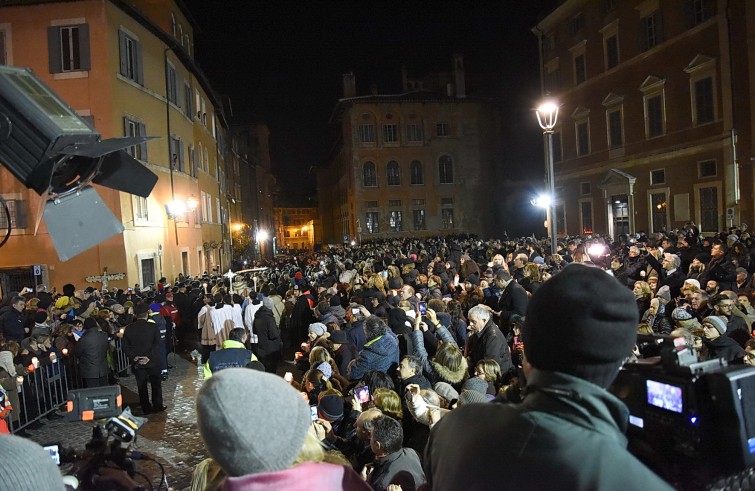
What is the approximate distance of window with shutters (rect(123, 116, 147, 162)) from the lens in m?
20.4

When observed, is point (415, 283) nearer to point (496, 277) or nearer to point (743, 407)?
point (496, 277)

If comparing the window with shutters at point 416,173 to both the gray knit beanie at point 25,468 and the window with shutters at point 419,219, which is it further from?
the gray knit beanie at point 25,468

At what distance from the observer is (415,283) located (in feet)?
42.8

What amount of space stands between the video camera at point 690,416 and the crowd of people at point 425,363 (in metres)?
0.25

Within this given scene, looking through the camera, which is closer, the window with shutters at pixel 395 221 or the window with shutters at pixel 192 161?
the window with shutters at pixel 192 161

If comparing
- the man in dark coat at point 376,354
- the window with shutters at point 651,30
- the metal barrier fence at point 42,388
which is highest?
the window with shutters at point 651,30

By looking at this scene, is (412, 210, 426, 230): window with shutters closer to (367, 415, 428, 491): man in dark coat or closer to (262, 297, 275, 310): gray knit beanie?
(262, 297, 275, 310): gray knit beanie

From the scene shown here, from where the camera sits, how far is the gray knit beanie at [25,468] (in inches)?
59.1

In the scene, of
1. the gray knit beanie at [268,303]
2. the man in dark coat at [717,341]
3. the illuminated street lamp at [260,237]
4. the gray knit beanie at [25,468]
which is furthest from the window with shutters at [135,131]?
the illuminated street lamp at [260,237]

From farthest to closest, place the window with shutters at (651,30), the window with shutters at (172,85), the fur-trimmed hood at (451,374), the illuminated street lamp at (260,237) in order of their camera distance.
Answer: the illuminated street lamp at (260,237) → the window with shutters at (651,30) → the window with shutters at (172,85) → the fur-trimmed hood at (451,374)

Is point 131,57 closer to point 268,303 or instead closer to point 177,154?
point 177,154

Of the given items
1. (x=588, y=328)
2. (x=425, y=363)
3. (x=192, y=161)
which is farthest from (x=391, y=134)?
(x=588, y=328)

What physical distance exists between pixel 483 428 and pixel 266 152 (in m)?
80.4

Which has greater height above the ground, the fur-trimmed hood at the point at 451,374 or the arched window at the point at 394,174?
the arched window at the point at 394,174
